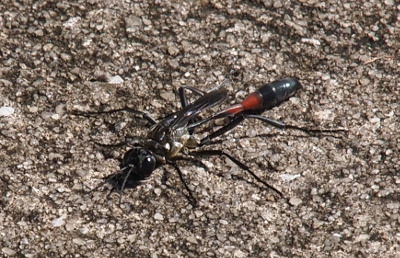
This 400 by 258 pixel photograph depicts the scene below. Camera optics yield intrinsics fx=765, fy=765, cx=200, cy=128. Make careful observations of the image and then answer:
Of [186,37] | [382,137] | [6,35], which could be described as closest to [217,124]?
[186,37]

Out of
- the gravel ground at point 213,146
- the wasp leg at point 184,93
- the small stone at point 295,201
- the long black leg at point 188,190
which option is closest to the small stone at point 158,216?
the gravel ground at point 213,146

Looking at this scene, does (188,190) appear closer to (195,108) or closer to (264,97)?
(195,108)

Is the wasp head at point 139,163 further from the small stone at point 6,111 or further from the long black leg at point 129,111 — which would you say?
the small stone at point 6,111

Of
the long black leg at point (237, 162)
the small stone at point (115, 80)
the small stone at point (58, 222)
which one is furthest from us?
the small stone at point (115, 80)

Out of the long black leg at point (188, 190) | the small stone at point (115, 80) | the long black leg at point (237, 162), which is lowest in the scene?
the long black leg at point (188, 190)

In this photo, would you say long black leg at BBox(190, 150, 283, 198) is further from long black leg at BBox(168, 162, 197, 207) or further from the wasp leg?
the wasp leg

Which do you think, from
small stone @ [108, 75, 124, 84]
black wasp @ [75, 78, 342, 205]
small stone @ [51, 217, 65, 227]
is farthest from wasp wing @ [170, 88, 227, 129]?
small stone @ [51, 217, 65, 227]

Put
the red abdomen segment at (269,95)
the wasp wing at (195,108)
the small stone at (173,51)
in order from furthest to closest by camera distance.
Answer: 1. the small stone at (173,51)
2. the red abdomen segment at (269,95)
3. the wasp wing at (195,108)
